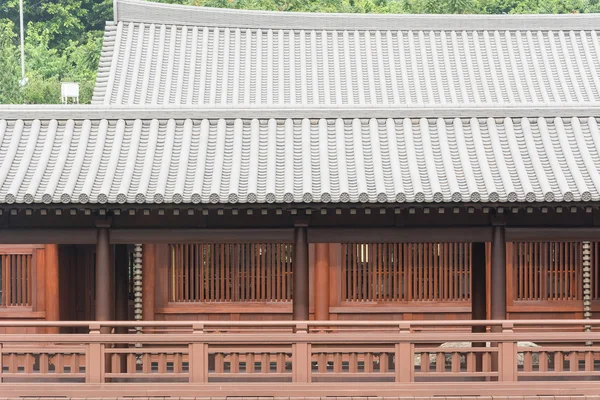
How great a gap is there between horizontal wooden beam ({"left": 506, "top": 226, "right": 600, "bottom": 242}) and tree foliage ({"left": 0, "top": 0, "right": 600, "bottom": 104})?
26238 millimetres

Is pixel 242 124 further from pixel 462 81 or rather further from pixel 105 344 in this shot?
pixel 462 81

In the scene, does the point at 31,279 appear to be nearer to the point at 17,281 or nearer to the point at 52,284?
the point at 17,281

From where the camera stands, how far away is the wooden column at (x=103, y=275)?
479 inches

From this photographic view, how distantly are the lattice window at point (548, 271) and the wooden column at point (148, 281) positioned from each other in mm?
6710

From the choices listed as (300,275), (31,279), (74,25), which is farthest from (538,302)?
(74,25)

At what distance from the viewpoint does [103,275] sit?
12180mm

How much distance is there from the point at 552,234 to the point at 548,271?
12.2 feet

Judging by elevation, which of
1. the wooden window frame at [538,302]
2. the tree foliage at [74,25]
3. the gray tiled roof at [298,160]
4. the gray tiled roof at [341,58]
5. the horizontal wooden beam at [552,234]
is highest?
the tree foliage at [74,25]

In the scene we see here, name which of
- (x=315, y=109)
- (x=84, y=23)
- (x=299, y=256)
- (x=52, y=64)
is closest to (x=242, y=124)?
(x=315, y=109)

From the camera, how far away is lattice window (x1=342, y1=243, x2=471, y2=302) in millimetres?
15578

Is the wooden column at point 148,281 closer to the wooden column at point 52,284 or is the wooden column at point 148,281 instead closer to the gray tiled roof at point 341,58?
the wooden column at point 52,284

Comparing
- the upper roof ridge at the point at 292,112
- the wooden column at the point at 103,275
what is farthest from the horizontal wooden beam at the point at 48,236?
the upper roof ridge at the point at 292,112

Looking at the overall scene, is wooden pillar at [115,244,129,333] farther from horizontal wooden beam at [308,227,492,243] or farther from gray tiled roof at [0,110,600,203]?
horizontal wooden beam at [308,227,492,243]

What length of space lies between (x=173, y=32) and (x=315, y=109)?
823 centimetres
